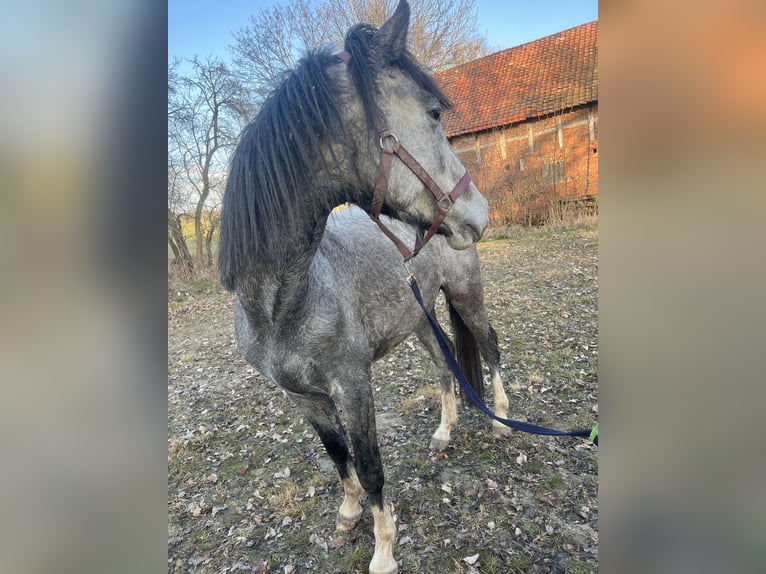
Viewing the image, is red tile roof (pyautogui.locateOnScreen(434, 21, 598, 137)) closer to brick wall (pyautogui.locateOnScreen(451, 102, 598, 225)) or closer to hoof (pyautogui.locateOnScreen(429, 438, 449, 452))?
brick wall (pyautogui.locateOnScreen(451, 102, 598, 225))

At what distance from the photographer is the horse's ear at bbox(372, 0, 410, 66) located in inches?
58.7

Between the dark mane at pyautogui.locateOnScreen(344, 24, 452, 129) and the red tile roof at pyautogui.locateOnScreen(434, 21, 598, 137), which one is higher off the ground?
the red tile roof at pyautogui.locateOnScreen(434, 21, 598, 137)

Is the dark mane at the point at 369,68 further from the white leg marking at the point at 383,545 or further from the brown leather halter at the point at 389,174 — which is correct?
the white leg marking at the point at 383,545

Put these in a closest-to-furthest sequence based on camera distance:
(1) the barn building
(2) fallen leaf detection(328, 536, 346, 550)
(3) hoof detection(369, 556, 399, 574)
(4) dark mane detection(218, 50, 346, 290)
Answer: (4) dark mane detection(218, 50, 346, 290) < (3) hoof detection(369, 556, 399, 574) < (2) fallen leaf detection(328, 536, 346, 550) < (1) the barn building

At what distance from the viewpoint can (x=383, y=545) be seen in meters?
2.32

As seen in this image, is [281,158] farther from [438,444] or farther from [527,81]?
[527,81]

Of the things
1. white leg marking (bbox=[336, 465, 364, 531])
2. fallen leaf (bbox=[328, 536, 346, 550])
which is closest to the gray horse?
white leg marking (bbox=[336, 465, 364, 531])

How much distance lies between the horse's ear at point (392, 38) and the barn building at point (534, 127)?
14894 mm

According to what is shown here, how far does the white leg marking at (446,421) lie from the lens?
3.43 metres

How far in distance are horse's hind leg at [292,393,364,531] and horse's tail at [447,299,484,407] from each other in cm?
144

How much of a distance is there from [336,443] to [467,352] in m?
1.63
